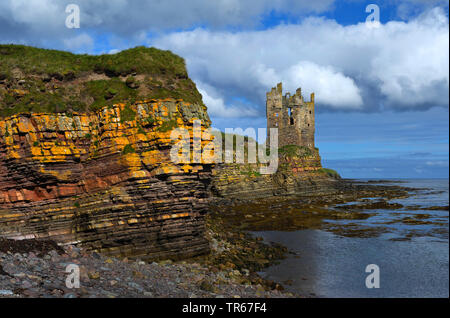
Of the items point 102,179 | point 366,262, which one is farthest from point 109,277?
point 366,262

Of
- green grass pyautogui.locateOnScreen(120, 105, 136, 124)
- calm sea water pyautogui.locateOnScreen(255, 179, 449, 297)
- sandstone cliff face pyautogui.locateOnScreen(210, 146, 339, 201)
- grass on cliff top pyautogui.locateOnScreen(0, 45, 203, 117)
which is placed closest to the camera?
calm sea water pyautogui.locateOnScreen(255, 179, 449, 297)

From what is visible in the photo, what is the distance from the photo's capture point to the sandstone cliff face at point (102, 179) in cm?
2077

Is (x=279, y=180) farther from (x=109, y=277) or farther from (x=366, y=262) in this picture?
(x=109, y=277)

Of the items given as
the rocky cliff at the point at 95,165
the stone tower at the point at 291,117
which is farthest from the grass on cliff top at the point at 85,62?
the stone tower at the point at 291,117

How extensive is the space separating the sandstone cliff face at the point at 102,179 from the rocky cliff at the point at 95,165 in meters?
0.06

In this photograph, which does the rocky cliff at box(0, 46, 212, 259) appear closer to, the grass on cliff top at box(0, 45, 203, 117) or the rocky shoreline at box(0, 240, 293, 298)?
the grass on cliff top at box(0, 45, 203, 117)

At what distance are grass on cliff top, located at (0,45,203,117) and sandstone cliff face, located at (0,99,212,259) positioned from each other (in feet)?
3.08

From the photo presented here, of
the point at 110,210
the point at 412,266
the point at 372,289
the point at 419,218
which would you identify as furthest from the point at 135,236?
the point at 419,218

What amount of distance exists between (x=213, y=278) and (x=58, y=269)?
8163mm

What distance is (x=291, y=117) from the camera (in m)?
106

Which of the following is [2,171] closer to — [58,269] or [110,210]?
[110,210]

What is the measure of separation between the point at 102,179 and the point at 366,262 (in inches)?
831

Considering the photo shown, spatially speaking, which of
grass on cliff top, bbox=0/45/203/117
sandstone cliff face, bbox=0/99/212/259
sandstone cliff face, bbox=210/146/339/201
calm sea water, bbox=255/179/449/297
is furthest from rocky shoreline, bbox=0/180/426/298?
sandstone cliff face, bbox=210/146/339/201

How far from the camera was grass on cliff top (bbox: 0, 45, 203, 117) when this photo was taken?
2181 cm
